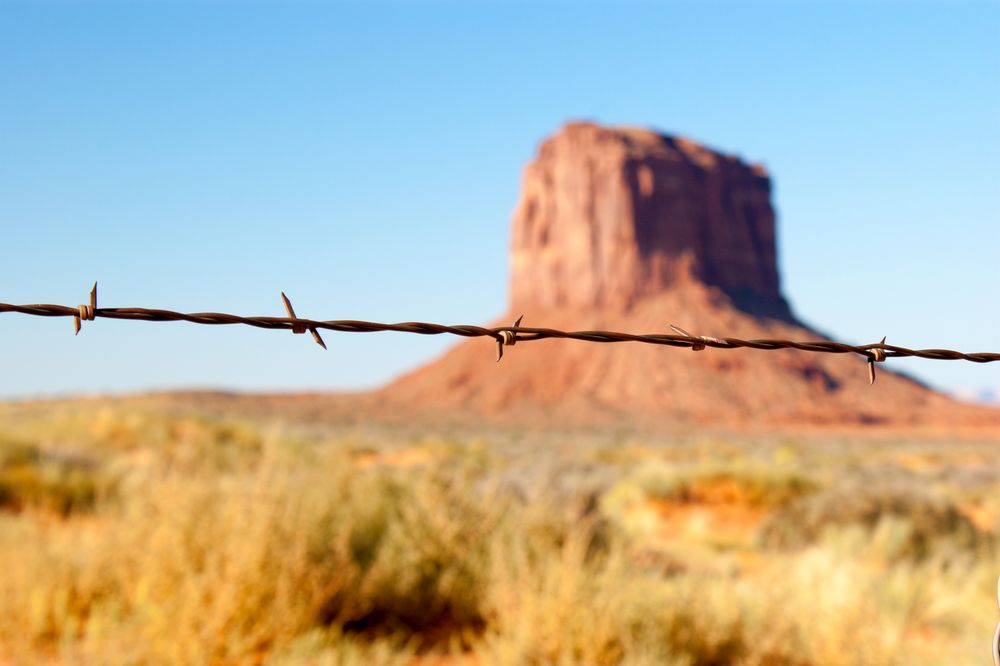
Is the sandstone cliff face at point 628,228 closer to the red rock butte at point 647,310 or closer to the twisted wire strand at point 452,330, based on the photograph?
the red rock butte at point 647,310

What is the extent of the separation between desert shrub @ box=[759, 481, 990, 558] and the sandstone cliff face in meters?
71.7

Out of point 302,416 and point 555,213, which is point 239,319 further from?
point 555,213

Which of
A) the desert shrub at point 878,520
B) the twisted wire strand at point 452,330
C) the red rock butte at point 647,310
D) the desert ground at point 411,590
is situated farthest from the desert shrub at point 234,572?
the red rock butte at point 647,310

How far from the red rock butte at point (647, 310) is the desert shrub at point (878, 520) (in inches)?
2222

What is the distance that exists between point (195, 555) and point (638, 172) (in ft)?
286

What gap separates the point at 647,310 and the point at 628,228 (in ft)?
31.4

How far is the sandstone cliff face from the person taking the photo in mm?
85938

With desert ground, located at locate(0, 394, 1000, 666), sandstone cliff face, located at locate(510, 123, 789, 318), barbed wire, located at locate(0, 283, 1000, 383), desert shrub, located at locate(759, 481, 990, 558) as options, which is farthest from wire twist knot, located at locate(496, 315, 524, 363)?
sandstone cliff face, located at locate(510, 123, 789, 318)

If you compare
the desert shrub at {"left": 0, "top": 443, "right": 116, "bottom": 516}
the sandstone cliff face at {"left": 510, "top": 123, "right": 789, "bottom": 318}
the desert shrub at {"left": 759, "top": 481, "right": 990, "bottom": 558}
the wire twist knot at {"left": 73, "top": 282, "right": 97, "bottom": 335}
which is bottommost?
the desert shrub at {"left": 0, "top": 443, "right": 116, "bottom": 516}

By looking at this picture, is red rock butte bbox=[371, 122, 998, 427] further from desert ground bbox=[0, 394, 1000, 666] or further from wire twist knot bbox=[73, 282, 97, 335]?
wire twist knot bbox=[73, 282, 97, 335]

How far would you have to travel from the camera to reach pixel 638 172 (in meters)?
89.5

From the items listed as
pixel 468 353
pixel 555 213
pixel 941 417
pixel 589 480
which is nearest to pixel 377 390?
pixel 468 353

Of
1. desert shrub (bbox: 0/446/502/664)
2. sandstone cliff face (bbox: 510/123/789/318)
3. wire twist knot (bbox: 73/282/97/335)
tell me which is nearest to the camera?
wire twist knot (bbox: 73/282/97/335)

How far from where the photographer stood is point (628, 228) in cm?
8675
